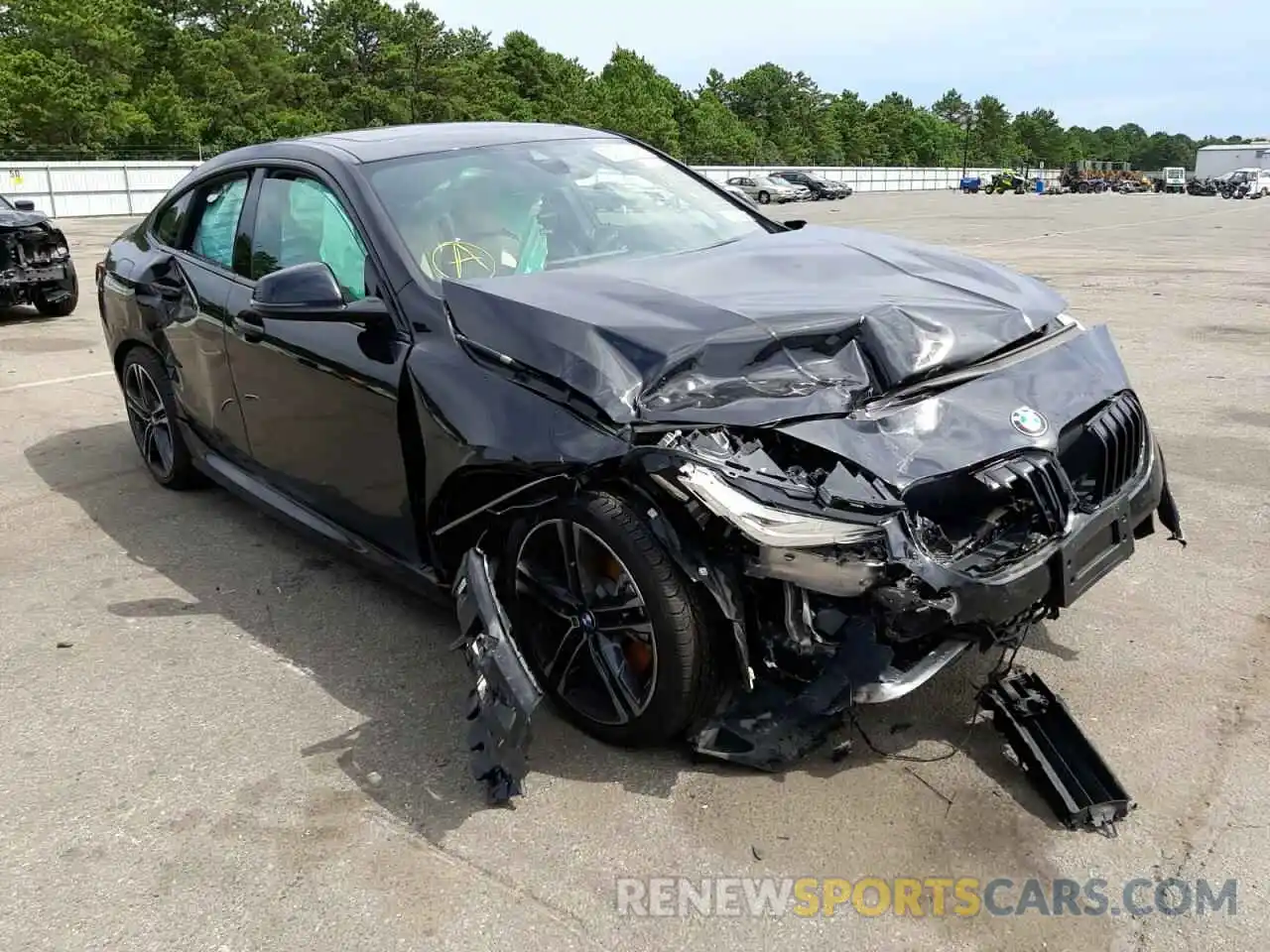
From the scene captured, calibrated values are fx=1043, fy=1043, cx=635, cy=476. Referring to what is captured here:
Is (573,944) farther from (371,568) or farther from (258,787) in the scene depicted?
(371,568)

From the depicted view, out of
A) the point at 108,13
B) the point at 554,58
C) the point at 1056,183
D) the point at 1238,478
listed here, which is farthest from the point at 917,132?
the point at 1238,478

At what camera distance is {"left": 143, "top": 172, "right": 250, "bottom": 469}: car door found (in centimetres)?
432

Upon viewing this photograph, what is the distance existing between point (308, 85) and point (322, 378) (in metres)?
65.2

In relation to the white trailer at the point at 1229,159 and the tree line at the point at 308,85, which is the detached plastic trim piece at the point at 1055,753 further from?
the white trailer at the point at 1229,159

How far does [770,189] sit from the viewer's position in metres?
47.3

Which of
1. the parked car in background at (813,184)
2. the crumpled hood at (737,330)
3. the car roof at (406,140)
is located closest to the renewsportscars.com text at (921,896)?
the crumpled hood at (737,330)

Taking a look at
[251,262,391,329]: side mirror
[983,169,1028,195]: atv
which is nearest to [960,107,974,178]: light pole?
[983,169,1028,195]: atv

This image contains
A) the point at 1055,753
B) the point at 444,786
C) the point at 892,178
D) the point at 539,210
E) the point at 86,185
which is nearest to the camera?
the point at 1055,753

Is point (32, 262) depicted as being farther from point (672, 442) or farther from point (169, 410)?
point (672, 442)

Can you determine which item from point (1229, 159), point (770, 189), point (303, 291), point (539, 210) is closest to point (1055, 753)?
point (539, 210)

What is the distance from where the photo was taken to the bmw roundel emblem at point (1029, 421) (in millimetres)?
2816

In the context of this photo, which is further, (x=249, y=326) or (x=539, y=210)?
(x=249, y=326)

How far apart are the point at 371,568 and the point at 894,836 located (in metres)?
1.98

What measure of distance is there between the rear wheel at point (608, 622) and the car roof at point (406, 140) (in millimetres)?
1745
